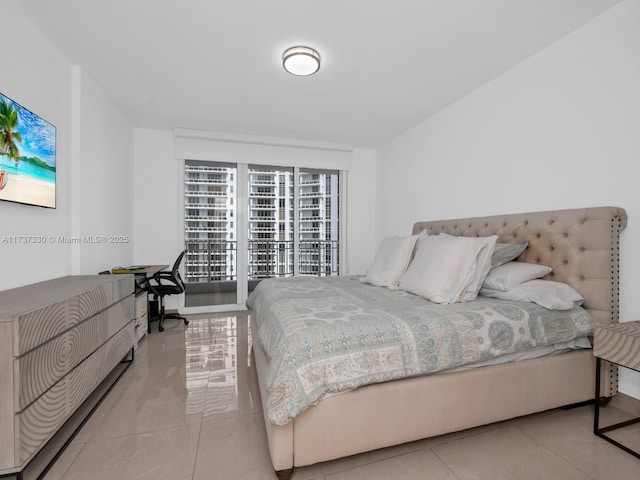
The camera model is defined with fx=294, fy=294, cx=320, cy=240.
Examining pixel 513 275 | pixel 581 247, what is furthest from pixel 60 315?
pixel 581 247

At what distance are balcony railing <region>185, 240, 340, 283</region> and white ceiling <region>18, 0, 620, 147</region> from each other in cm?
212

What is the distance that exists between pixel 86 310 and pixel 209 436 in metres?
1.04

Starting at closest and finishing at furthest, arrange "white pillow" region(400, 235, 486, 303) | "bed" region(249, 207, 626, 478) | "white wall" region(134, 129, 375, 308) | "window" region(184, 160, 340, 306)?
"bed" region(249, 207, 626, 478), "white pillow" region(400, 235, 486, 303), "white wall" region(134, 129, 375, 308), "window" region(184, 160, 340, 306)

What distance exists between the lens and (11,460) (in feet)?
3.87

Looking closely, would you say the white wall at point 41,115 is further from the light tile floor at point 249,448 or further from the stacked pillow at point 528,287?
the stacked pillow at point 528,287

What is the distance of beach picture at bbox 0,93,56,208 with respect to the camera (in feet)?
5.66

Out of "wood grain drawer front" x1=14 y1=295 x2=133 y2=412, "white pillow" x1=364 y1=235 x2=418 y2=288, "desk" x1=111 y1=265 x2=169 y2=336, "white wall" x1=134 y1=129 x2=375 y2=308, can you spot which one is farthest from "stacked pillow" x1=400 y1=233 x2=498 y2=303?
"white wall" x1=134 y1=129 x2=375 y2=308

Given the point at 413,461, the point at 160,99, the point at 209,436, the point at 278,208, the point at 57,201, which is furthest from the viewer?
the point at 278,208

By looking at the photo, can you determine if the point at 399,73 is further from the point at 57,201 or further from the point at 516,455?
the point at 57,201

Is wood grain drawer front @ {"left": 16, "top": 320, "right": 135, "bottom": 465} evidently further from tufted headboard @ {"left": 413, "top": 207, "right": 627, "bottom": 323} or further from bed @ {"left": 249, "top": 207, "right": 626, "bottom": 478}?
tufted headboard @ {"left": 413, "top": 207, "right": 627, "bottom": 323}

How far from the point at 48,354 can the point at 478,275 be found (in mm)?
2488

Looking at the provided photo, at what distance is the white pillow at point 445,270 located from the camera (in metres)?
1.98

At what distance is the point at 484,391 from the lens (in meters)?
1.58

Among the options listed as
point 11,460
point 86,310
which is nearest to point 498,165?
point 86,310
